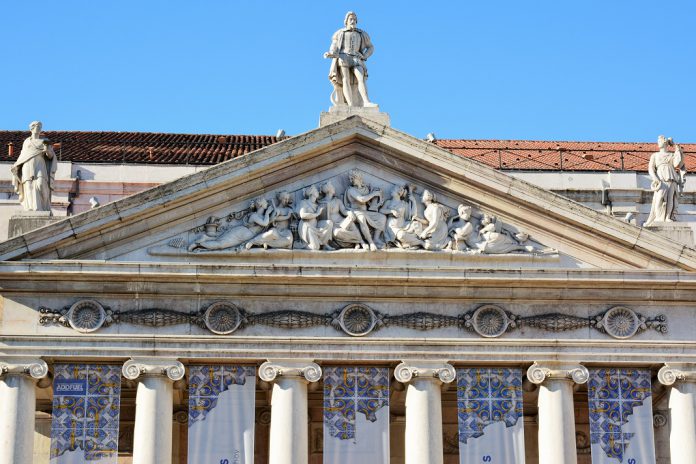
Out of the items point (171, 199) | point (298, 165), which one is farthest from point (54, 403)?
point (298, 165)

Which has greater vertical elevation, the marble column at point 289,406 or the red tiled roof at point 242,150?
the red tiled roof at point 242,150

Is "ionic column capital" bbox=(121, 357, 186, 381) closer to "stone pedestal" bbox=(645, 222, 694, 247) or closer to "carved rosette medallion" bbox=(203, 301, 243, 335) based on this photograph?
"carved rosette medallion" bbox=(203, 301, 243, 335)

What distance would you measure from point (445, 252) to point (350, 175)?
2.65 metres

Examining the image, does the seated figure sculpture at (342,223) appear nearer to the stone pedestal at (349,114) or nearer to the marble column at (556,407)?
the stone pedestal at (349,114)

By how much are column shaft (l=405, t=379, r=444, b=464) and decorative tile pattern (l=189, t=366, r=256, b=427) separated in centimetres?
336

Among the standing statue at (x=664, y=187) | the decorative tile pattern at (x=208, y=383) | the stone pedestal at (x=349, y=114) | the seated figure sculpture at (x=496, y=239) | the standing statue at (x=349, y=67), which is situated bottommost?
the decorative tile pattern at (x=208, y=383)

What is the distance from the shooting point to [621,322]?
3600cm

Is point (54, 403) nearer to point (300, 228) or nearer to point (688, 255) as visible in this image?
point (300, 228)

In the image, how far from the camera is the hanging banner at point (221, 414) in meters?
34.7

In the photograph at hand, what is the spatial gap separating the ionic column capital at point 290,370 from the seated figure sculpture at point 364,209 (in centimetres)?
283

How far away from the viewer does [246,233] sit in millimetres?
35781

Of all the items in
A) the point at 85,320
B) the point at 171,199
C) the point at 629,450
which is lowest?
the point at 629,450

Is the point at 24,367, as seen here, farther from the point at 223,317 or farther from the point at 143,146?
the point at 143,146

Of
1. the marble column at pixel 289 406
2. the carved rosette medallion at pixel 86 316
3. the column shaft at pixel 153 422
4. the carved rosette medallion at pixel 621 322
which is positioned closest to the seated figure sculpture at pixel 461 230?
the carved rosette medallion at pixel 621 322
